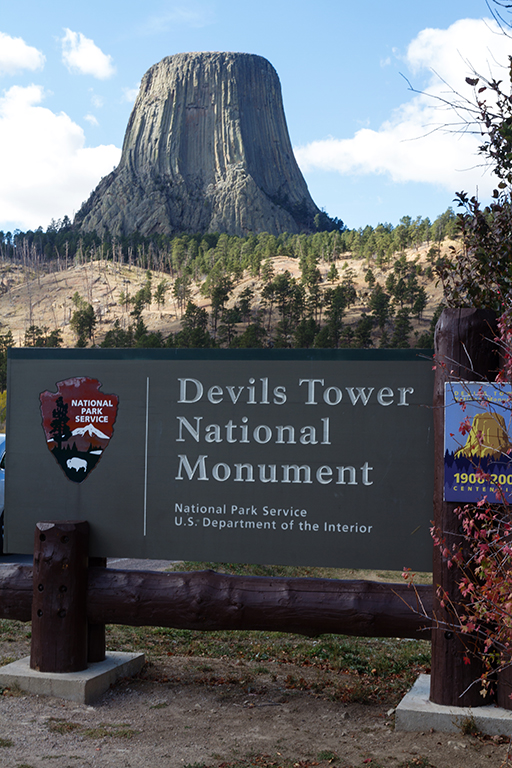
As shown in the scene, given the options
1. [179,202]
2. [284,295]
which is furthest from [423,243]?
[179,202]

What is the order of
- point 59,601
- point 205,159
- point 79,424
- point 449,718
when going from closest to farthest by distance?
point 449,718
point 59,601
point 79,424
point 205,159

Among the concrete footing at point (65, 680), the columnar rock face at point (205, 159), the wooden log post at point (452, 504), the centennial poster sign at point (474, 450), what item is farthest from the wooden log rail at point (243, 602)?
the columnar rock face at point (205, 159)

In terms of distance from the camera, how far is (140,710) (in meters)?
4.60

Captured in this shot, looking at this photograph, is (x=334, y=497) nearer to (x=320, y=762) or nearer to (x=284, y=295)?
(x=320, y=762)

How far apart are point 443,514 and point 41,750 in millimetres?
2651

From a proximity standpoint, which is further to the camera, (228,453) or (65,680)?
(228,453)

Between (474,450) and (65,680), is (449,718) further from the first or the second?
(65,680)

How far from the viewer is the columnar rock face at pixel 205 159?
150 metres

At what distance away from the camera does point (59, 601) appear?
488cm

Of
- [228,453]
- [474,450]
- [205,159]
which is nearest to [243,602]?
[228,453]

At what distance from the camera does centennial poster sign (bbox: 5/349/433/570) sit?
4645 mm

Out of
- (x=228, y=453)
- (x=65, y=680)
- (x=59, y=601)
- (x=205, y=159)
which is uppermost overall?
(x=205, y=159)

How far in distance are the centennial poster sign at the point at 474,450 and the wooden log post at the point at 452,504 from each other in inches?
2.4

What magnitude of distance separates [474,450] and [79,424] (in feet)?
8.92
